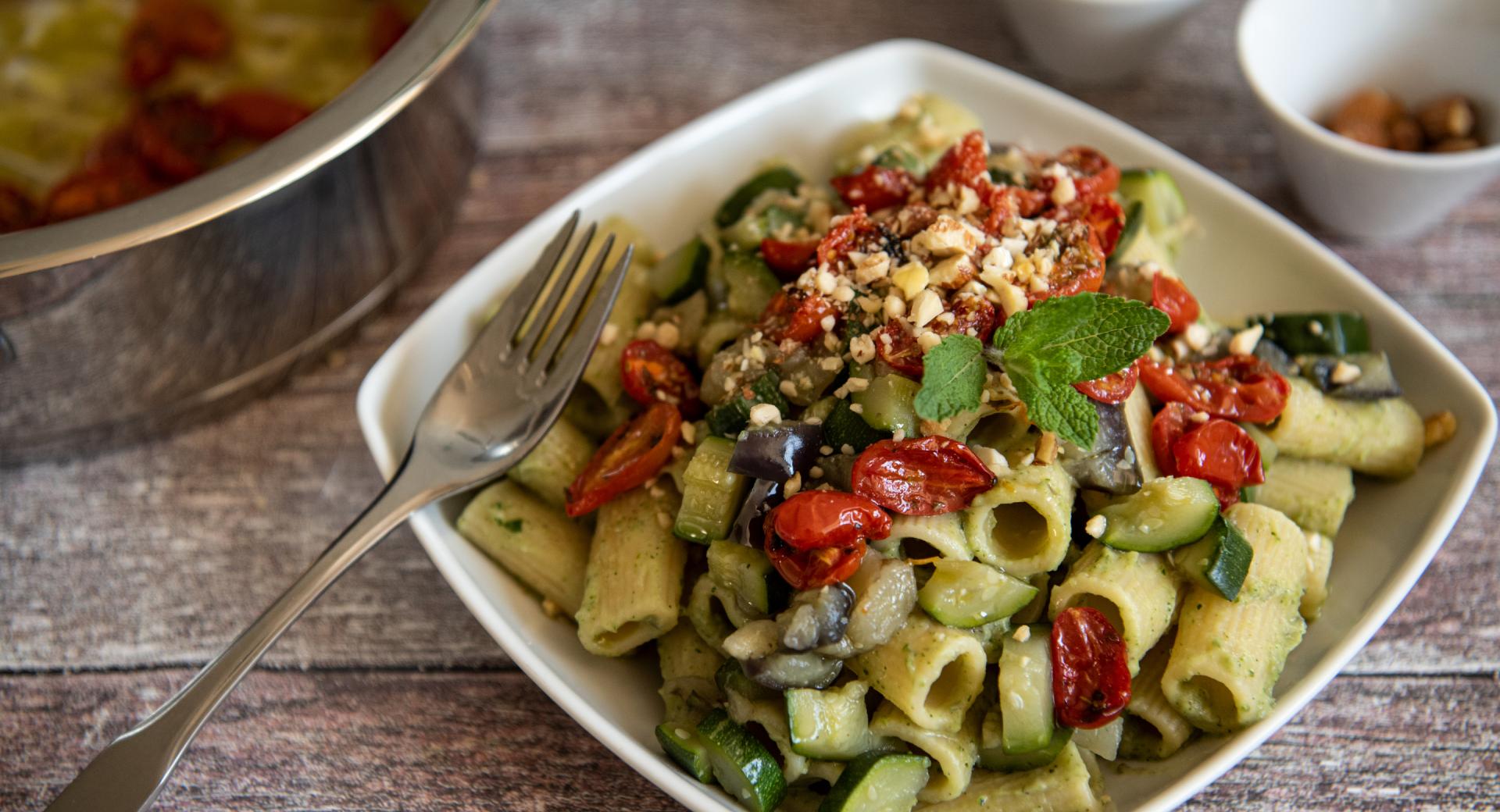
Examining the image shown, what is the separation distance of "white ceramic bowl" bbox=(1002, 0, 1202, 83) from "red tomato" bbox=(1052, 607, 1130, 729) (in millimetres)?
1823

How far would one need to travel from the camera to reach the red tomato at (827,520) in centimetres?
168

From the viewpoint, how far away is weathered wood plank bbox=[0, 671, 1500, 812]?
2031mm

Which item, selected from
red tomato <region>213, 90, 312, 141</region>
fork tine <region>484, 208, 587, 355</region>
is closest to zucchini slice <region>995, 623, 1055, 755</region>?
fork tine <region>484, 208, 587, 355</region>

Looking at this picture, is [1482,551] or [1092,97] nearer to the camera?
[1482,551]

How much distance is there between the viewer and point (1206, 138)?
10.1ft

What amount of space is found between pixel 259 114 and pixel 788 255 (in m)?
1.58

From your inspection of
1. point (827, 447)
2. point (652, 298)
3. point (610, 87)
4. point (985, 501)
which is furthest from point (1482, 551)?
point (610, 87)

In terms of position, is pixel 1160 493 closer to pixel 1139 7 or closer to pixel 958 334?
pixel 958 334

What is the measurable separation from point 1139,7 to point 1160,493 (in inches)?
64.7

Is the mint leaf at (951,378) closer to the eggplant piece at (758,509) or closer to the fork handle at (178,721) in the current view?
the eggplant piece at (758,509)

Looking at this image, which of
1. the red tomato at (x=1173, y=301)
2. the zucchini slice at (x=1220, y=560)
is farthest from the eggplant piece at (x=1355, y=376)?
the zucchini slice at (x=1220, y=560)

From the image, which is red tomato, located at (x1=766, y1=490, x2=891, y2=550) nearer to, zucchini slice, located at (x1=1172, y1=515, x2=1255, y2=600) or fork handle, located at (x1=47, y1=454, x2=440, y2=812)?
zucchini slice, located at (x1=1172, y1=515, x2=1255, y2=600)

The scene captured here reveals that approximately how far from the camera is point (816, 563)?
1.70m

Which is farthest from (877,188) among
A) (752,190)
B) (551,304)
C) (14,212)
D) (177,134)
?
(14,212)
